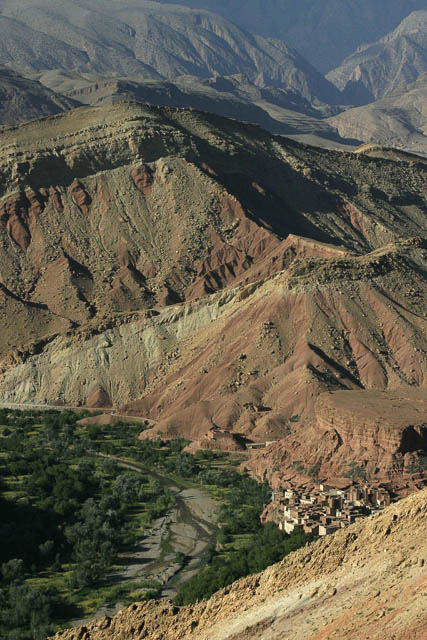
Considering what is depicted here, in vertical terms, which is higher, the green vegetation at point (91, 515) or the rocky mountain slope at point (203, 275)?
the rocky mountain slope at point (203, 275)

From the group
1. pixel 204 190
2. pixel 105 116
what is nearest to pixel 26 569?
pixel 204 190

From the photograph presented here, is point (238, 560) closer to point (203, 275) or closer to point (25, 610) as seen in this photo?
point (25, 610)

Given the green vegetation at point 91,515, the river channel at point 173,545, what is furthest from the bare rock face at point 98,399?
the river channel at point 173,545

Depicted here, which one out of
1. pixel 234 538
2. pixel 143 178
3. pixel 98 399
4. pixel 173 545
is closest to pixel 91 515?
pixel 173 545

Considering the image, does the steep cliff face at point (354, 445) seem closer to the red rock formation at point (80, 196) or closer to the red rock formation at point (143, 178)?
the red rock formation at point (80, 196)

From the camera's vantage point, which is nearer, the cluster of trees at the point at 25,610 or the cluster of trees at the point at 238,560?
the cluster of trees at the point at 25,610
